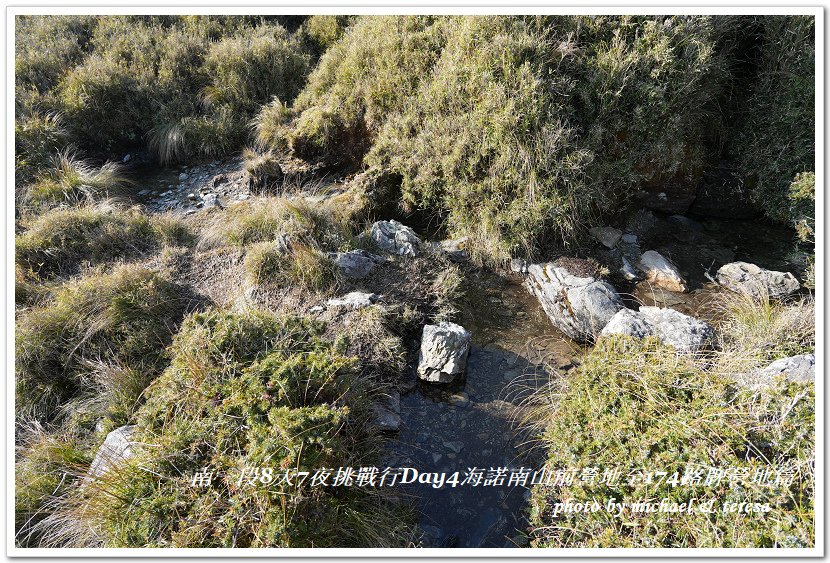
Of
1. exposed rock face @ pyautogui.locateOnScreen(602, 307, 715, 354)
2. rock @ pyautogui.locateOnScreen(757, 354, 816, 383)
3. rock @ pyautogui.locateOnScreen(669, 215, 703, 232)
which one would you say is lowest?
exposed rock face @ pyautogui.locateOnScreen(602, 307, 715, 354)

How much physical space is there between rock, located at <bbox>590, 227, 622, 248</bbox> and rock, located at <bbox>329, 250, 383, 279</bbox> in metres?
3.54

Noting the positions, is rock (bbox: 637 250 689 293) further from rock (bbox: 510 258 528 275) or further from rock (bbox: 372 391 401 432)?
rock (bbox: 372 391 401 432)

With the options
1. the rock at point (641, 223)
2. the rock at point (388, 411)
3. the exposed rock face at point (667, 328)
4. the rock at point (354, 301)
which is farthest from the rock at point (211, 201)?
the rock at point (641, 223)

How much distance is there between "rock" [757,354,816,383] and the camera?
14.4 feet

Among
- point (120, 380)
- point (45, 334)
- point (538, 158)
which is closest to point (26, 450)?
point (120, 380)

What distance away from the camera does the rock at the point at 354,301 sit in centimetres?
629

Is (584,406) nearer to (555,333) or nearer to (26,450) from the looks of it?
(555,333)

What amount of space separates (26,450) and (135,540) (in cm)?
189

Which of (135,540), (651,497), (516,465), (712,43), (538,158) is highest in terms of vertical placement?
(712,43)

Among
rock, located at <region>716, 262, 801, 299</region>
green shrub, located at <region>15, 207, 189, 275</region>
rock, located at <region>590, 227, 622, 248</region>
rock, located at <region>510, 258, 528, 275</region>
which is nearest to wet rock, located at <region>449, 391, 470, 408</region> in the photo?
rock, located at <region>510, 258, 528, 275</region>

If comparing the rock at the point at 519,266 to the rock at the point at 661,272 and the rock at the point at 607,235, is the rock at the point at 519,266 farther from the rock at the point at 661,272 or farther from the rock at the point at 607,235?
the rock at the point at 661,272

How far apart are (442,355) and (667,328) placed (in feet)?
8.65

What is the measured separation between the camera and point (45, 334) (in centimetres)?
551

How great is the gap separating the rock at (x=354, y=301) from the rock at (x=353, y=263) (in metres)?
0.49
